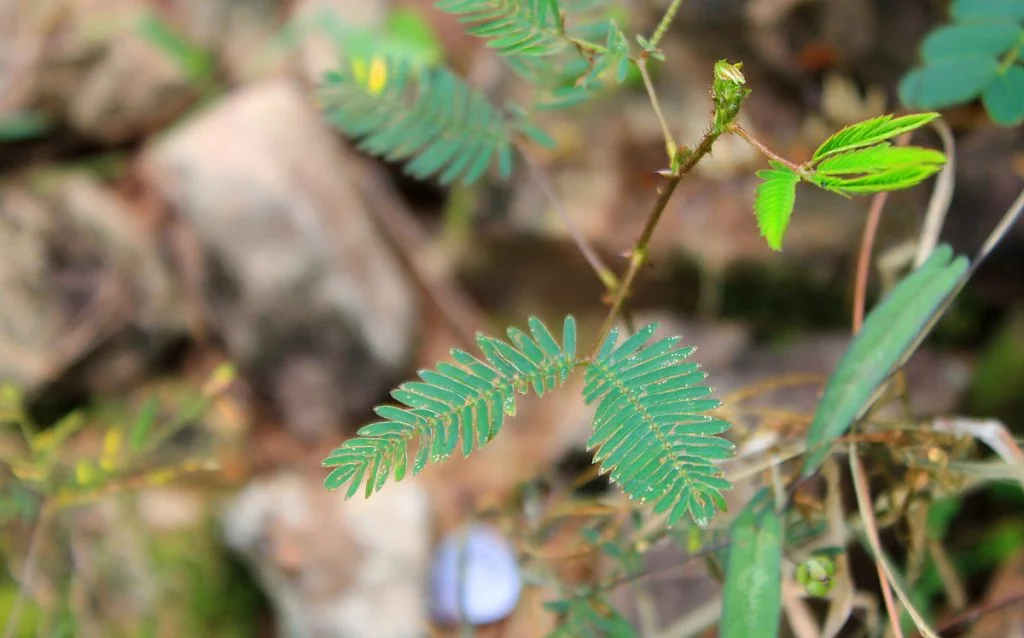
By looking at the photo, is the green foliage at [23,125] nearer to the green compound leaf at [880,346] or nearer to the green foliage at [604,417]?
the green foliage at [604,417]

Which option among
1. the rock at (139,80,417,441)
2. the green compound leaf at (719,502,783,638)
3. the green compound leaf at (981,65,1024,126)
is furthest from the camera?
the rock at (139,80,417,441)

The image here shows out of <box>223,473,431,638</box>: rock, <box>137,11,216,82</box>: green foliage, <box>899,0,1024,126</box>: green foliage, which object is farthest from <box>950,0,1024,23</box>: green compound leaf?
<box>137,11,216,82</box>: green foliage

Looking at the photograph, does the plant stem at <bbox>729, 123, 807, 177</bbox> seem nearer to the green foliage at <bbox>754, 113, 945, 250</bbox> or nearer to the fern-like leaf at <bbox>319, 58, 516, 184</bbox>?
the green foliage at <bbox>754, 113, 945, 250</bbox>

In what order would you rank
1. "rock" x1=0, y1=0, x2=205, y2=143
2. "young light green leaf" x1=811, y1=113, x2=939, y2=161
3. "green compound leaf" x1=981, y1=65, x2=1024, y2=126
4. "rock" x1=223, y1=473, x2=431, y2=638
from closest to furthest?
"young light green leaf" x1=811, y1=113, x2=939, y2=161 < "green compound leaf" x1=981, y1=65, x2=1024, y2=126 < "rock" x1=223, y1=473, x2=431, y2=638 < "rock" x1=0, y1=0, x2=205, y2=143


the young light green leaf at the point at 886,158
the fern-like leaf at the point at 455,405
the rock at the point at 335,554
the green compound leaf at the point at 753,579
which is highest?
the young light green leaf at the point at 886,158

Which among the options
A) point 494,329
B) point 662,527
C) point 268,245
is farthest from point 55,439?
point 494,329

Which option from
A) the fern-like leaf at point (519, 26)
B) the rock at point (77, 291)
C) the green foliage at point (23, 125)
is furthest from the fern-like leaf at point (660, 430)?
the green foliage at point (23, 125)
